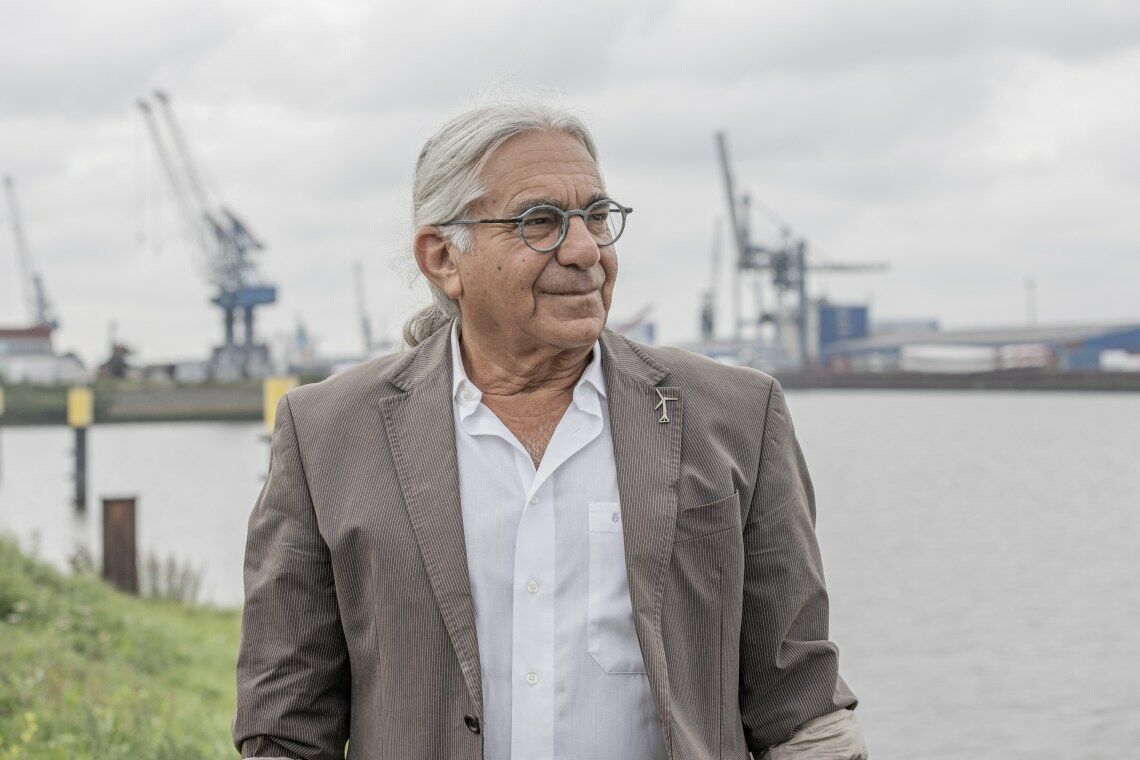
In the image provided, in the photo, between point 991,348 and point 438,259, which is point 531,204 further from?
point 991,348

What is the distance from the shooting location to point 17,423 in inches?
2047

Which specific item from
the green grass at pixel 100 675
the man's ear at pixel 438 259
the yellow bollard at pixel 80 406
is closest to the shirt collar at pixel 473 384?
the man's ear at pixel 438 259

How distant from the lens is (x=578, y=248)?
82.4 inches

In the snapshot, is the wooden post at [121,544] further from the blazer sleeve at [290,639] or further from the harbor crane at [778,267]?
the harbor crane at [778,267]

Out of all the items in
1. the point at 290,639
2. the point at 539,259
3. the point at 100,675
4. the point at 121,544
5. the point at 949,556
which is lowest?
the point at 949,556

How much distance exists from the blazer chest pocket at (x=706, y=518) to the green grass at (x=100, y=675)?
277 cm

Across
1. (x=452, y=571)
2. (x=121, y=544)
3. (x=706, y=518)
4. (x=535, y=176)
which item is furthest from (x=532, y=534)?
(x=121, y=544)

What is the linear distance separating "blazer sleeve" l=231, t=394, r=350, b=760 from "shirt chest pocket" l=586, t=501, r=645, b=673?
39cm

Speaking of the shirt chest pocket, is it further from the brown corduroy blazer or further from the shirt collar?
the shirt collar

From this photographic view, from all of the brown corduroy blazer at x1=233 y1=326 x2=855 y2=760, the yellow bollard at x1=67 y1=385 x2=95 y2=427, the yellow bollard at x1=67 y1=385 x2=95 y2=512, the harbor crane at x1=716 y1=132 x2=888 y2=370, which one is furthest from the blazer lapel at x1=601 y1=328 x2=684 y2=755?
the harbor crane at x1=716 y1=132 x2=888 y2=370

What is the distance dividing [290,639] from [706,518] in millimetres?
628

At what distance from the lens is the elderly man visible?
6.68 ft

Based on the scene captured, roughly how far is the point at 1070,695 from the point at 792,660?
33.9 ft

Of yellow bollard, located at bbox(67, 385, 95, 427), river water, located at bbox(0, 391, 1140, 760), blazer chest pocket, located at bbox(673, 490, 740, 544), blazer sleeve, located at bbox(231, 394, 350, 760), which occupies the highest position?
blazer chest pocket, located at bbox(673, 490, 740, 544)
